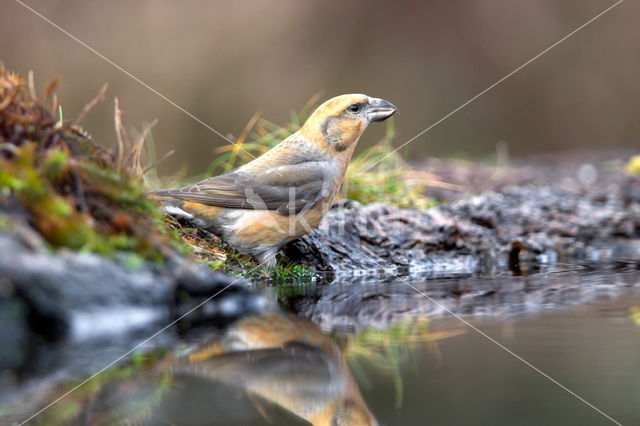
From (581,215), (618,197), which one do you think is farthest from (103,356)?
(618,197)

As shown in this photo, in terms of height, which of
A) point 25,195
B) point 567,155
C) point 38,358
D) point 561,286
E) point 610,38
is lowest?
point 38,358

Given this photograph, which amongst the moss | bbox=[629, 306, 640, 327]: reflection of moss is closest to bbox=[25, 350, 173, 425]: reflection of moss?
bbox=[629, 306, 640, 327]: reflection of moss

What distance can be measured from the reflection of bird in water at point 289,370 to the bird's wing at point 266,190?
1859 mm

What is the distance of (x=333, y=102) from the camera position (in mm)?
5625

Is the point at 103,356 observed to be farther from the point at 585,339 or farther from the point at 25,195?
the point at 585,339

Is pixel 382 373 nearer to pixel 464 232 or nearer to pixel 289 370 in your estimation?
pixel 289 370

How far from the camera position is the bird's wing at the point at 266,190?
5055 millimetres

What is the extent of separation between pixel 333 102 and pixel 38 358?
11.6ft

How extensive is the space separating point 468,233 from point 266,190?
1.95m

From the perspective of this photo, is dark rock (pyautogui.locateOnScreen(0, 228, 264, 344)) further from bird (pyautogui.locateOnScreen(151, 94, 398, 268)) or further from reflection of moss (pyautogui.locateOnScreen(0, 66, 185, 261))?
bird (pyautogui.locateOnScreen(151, 94, 398, 268))

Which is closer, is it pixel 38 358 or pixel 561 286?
pixel 38 358

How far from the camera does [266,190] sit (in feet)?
17.1

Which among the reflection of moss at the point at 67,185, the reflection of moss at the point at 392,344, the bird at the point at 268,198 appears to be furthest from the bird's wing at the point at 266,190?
the reflection of moss at the point at 392,344

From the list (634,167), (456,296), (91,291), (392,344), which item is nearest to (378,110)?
(456,296)
